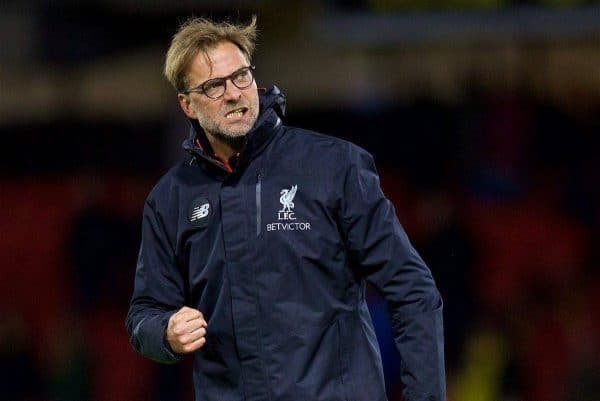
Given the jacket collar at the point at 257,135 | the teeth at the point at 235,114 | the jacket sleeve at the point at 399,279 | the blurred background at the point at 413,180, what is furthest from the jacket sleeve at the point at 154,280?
the blurred background at the point at 413,180

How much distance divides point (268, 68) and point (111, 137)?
147 cm

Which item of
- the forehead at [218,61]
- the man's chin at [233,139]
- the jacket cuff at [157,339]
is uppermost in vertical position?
the forehead at [218,61]

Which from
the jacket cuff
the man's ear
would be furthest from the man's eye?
the jacket cuff

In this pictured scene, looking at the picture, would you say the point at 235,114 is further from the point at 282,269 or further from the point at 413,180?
the point at 413,180

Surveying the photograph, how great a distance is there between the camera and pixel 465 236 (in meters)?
8.21

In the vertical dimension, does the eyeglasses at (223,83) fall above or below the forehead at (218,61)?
below

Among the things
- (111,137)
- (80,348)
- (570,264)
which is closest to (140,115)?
(111,137)

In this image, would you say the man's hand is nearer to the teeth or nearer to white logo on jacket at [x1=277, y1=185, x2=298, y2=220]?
white logo on jacket at [x1=277, y1=185, x2=298, y2=220]

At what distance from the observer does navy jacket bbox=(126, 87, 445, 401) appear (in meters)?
3.52

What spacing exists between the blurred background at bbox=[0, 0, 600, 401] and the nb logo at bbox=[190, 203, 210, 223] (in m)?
4.30

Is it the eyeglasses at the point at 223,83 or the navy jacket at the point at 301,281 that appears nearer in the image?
the navy jacket at the point at 301,281

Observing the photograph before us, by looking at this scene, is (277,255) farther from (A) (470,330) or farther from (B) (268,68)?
(B) (268,68)

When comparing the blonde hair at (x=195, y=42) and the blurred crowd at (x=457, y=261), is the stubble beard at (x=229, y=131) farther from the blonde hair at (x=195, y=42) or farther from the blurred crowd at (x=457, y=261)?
the blurred crowd at (x=457, y=261)

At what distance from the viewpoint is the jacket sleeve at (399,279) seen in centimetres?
348
